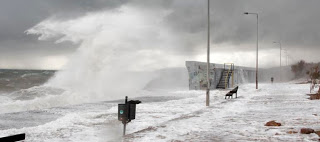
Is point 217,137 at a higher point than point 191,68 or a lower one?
lower

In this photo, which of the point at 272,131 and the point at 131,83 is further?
the point at 131,83

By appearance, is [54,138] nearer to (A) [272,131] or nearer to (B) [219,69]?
(A) [272,131]

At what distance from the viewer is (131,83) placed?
48.1 meters

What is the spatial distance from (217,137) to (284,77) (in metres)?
100

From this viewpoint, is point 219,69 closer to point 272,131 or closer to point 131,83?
point 131,83

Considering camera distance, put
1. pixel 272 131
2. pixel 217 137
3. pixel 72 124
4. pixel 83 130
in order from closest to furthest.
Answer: pixel 217 137, pixel 272 131, pixel 83 130, pixel 72 124

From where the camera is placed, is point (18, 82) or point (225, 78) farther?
point (18, 82)

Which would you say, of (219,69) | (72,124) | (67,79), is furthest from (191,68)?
(72,124)

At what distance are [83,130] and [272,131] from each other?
613 cm

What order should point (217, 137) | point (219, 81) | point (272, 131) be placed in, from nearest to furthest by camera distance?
point (217, 137), point (272, 131), point (219, 81)

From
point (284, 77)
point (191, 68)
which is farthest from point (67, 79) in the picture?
point (284, 77)

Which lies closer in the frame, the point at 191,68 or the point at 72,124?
the point at 72,124

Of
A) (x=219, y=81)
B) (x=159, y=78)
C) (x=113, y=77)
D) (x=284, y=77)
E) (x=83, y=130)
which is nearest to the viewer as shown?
(x=83, y=130)

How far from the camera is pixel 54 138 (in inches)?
369
